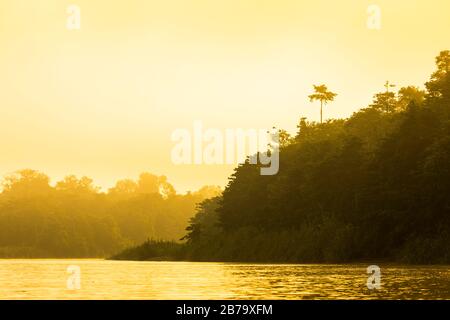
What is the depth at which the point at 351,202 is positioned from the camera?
90.4m

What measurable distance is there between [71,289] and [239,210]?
8406 cm

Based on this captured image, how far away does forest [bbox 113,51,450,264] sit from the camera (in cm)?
7500

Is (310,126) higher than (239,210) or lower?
higher

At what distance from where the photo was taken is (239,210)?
11838cm

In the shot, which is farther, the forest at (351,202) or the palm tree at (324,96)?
the palm tree at (324,96)

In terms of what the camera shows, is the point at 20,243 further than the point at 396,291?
Yes

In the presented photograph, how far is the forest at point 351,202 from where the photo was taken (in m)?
75.0

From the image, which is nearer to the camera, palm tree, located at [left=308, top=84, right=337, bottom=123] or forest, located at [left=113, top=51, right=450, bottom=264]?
forest, located at [left=113, top=51, right=450, bottom=264]

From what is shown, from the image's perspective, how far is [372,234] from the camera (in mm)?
80625

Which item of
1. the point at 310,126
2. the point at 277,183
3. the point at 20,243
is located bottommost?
the point at 20,243

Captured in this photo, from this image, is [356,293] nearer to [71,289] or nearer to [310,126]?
[71,289]

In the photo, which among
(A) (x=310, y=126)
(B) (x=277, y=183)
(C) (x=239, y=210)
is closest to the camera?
(B) (x=277, y=183)
